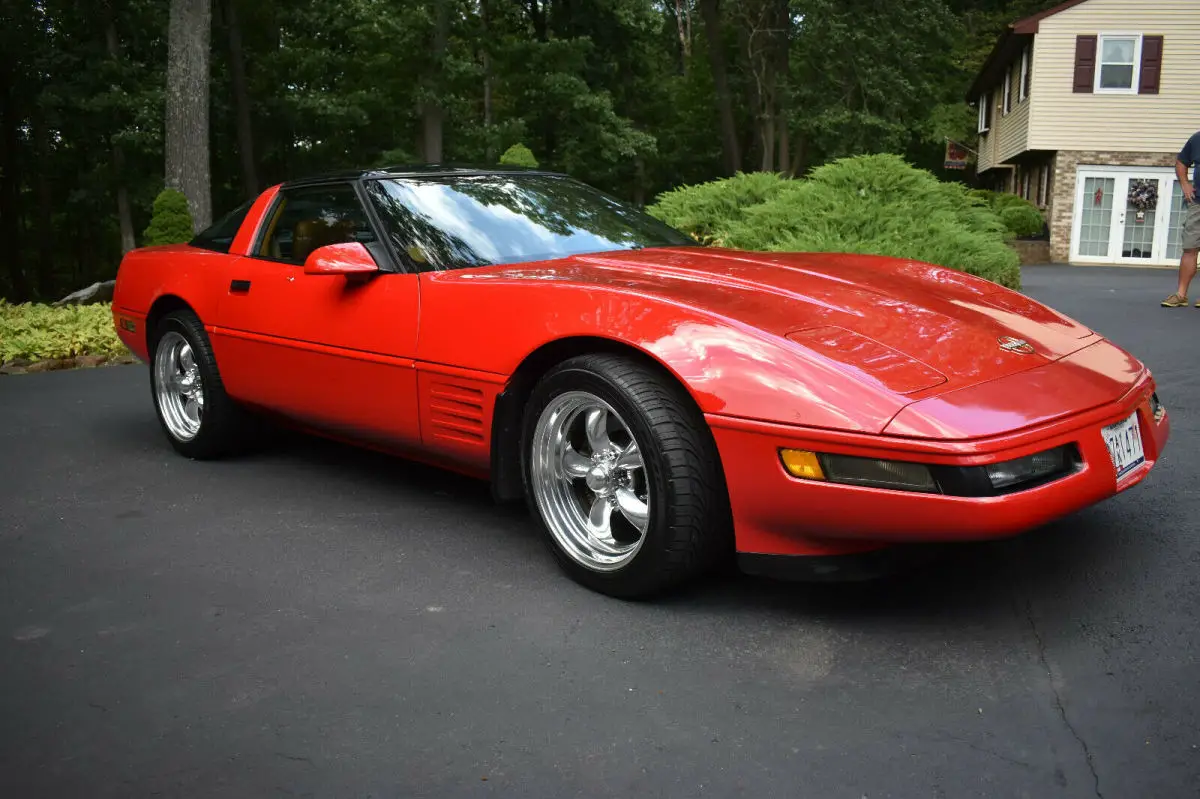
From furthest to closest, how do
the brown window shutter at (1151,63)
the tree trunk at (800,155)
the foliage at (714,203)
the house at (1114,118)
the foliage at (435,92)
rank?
the tree trunk at (800,155) < the foliage at (435,92) < the brown window shutter at (1151,63) < the house at (1114,118) < the foliage at (714,203)

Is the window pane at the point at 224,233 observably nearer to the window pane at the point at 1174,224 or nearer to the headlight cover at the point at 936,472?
the headlight cover at the point at 936,472

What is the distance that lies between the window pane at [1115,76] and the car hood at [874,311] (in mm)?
24589

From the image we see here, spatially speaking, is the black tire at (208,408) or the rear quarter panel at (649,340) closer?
the rear quarter panel at (649,340)

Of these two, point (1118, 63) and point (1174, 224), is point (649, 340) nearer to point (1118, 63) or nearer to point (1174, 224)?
point (1174, 224)

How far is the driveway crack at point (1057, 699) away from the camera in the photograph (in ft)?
7.36

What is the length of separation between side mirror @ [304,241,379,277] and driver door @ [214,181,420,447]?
93mm

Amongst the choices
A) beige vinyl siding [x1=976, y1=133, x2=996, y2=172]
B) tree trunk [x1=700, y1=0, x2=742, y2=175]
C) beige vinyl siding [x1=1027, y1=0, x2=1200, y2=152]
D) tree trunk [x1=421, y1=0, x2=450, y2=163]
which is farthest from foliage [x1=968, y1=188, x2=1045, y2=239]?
tree trunk [x1=421, y1=0, x2=450, y2=163]

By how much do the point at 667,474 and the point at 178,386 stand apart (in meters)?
3.23

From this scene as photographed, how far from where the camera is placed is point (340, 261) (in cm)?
388

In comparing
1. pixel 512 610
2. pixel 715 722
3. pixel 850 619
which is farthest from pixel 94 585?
pixel 850 619

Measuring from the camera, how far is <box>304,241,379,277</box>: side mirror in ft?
12.7

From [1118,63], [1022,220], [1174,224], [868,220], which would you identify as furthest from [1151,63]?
[868,220]

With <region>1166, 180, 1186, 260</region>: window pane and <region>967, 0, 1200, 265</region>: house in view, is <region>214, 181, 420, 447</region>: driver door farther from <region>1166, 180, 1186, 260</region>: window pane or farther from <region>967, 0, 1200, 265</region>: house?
<region>1166, 180, 1186, 260</region>: window pane

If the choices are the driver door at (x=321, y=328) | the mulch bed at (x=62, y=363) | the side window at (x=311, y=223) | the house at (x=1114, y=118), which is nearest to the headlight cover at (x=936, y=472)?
the driver door at (x=321, y=328)
